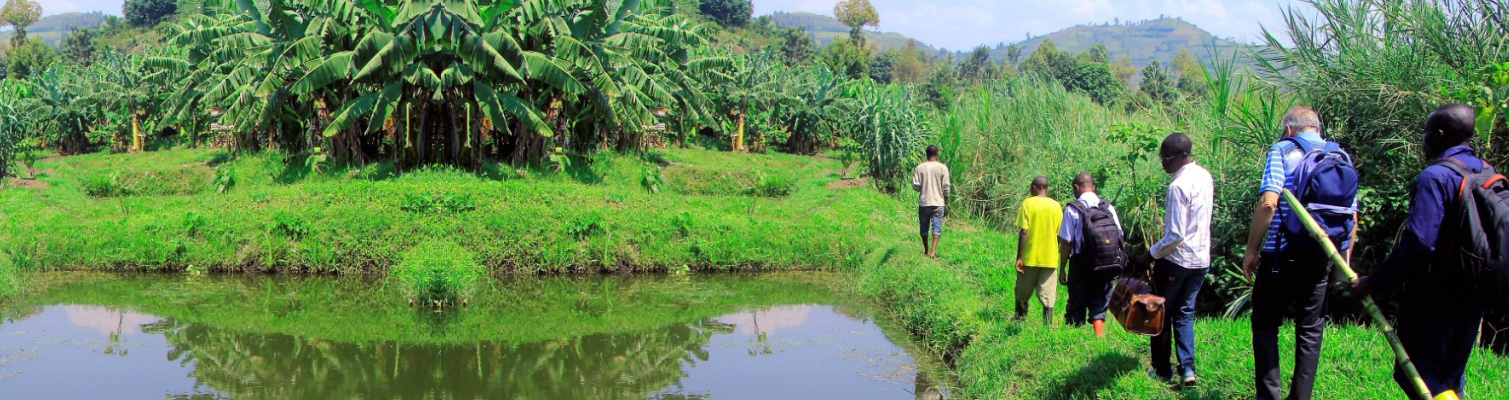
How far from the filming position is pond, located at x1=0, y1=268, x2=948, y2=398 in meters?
7.67

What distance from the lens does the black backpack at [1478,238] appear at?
3.96 metres

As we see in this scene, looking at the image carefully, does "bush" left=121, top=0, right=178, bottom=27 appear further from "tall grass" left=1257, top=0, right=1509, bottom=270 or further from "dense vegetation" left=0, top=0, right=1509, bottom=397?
"tall grass" left=1257, top=0, right=1509, bottom=270

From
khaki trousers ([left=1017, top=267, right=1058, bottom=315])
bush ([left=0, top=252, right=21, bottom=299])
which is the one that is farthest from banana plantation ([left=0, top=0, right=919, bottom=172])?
khaki trousers ([left=1017, top=267, right=1058, bottom=315])

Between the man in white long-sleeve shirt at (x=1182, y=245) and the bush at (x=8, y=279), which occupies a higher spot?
the man in white long-sleeve shirt at (x=1182, y=245)

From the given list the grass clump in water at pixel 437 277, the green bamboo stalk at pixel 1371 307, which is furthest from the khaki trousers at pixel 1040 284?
the grass clump in water at pixel 437 277

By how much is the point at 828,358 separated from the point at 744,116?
20.9 m

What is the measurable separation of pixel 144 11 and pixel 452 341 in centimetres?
6104

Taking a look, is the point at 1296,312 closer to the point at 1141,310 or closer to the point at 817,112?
the point at 1141,310

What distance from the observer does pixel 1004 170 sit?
1496 centimetres

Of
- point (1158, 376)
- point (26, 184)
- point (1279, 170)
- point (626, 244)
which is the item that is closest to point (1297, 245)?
point (1279, 170)

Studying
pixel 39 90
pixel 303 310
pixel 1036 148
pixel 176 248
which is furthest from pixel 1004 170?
pixel 39 90

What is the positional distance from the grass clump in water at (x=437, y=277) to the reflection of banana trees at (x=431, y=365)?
55.7 inches

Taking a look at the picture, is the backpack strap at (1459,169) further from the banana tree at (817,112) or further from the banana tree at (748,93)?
the banana tree at (748,93)

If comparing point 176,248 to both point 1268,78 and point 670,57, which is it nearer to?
point 1268,78
